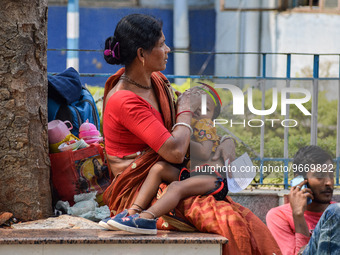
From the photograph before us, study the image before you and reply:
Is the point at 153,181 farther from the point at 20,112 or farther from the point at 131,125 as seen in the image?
the point at 20,112

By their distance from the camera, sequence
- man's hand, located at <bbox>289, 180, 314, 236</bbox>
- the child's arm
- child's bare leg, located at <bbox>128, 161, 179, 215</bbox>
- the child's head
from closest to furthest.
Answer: child's bare leg, located at <bbox>128, 161, 179, 215</bbox> < the child's arm < the child's head < man's hand, located at <bbox>289, 180, 314, 236</bbox>

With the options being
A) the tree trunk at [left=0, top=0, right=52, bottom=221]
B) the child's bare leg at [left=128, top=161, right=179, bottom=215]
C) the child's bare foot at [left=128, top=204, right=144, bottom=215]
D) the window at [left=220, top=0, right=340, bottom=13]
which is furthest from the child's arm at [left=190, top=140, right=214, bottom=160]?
the window at [left=220, top=0, right=340, bottom=13]

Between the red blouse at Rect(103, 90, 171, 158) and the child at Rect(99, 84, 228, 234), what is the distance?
17 centimetres

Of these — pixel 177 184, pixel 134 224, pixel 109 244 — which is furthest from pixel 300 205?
pixel 109 244

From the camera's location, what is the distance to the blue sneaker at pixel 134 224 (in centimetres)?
289

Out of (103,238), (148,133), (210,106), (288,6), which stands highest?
(288,6)

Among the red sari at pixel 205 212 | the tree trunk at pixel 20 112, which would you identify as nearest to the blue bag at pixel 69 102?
the tree trunk at pixel 20 112

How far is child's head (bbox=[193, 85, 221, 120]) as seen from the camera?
338 centimetres

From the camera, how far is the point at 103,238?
2820mm

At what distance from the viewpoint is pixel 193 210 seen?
306 cm

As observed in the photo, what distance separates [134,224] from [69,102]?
4.42ft

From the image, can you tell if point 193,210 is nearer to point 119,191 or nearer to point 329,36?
point 119,191

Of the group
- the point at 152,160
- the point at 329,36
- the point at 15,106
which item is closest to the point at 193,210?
the point at 152,160

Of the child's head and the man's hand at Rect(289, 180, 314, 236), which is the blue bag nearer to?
the child's head
